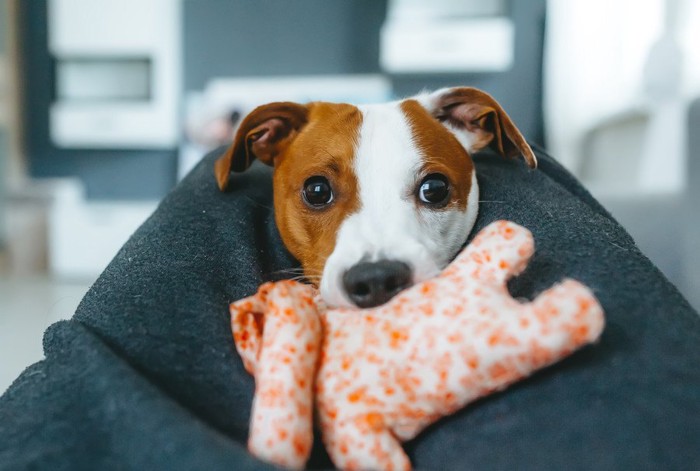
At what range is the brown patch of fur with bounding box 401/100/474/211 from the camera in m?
1.15

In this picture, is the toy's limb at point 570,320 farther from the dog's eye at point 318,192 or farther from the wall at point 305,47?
the wall at point 305,47

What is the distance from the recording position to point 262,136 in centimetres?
135

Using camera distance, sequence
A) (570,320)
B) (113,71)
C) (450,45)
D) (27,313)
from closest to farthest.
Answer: (570,320) → (27,313) → (450,45) → (113,71)

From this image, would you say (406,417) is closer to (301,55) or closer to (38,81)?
(301,55)

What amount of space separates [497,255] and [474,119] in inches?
25.5

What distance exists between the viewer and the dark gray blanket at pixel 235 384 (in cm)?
62

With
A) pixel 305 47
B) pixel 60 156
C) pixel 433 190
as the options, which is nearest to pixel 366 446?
pixel 433 190

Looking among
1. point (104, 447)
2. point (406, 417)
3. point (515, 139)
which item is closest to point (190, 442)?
point (104, 447)

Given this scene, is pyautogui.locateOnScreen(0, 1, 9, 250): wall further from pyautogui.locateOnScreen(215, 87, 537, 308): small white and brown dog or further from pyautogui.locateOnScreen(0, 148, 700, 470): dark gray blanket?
pyautogui.locateOnScreen(0, 148, 700, 470): dark gray blanket

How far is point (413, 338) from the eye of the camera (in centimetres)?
70

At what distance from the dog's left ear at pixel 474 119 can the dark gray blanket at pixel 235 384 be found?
0.31 m

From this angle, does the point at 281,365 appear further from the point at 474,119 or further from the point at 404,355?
the point at 474,119

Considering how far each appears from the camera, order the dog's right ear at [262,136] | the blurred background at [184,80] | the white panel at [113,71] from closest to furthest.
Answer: the dog's right ear at [262,136] → the blurred background at [184,80] → the white panel at [113,71]

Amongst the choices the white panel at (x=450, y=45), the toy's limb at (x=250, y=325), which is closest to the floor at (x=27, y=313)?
the toy's limb at (x=250, y=325)
